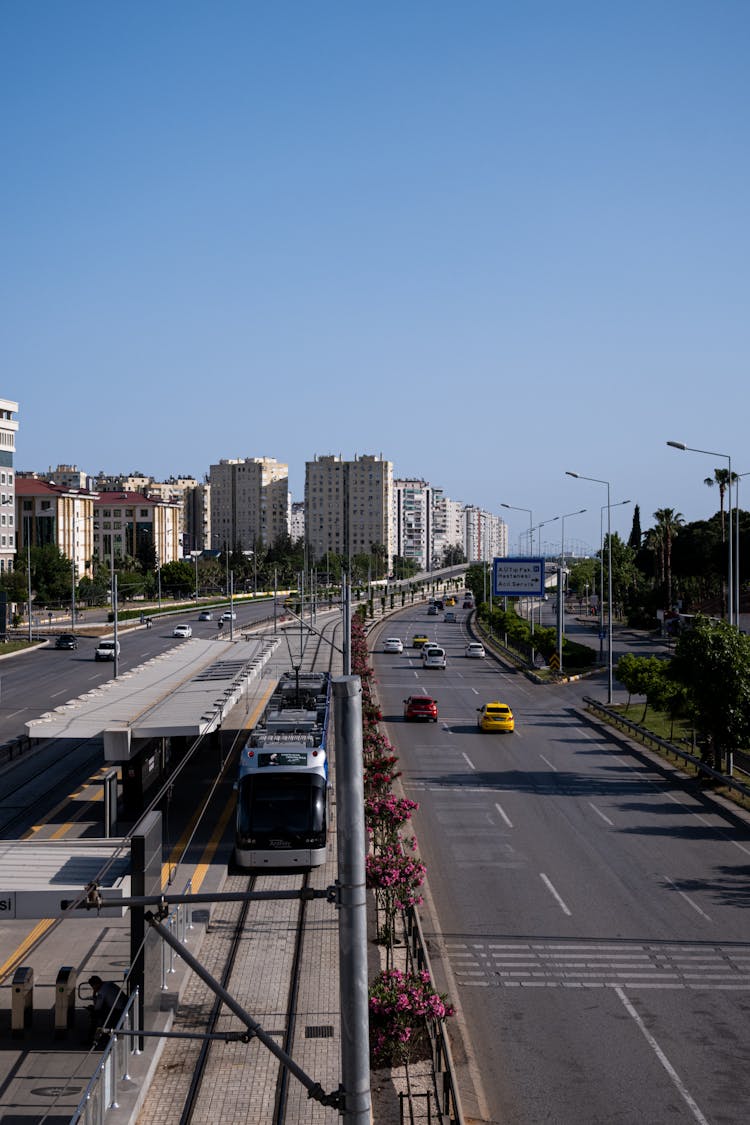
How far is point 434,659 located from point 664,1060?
176 ft

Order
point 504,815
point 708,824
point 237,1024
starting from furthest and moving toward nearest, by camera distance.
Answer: point 504,815, point 708,824, point 237,1024

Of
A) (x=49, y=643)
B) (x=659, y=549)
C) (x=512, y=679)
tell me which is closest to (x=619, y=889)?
(x=512, y=679)

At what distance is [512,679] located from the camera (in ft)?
205

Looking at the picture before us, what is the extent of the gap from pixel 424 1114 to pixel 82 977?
6.31m

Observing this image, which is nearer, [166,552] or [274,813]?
[274,813]

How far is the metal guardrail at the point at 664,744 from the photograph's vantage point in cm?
2845

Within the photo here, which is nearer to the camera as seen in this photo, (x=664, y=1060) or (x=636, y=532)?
(x=664, y=1060)

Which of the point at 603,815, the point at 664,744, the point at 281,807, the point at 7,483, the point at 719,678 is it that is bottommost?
the point at 603,815

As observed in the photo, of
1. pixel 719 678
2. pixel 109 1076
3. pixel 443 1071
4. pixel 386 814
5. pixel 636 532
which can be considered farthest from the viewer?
pixel 636 532

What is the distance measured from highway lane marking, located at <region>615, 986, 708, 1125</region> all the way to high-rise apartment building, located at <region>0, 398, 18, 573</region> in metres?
97.3

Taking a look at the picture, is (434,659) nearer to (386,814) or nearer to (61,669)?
(61,669)

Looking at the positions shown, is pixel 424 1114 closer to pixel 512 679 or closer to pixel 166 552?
pixel 512 679

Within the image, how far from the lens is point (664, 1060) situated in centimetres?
1316

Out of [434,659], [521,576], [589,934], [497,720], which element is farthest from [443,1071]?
[521,576]
